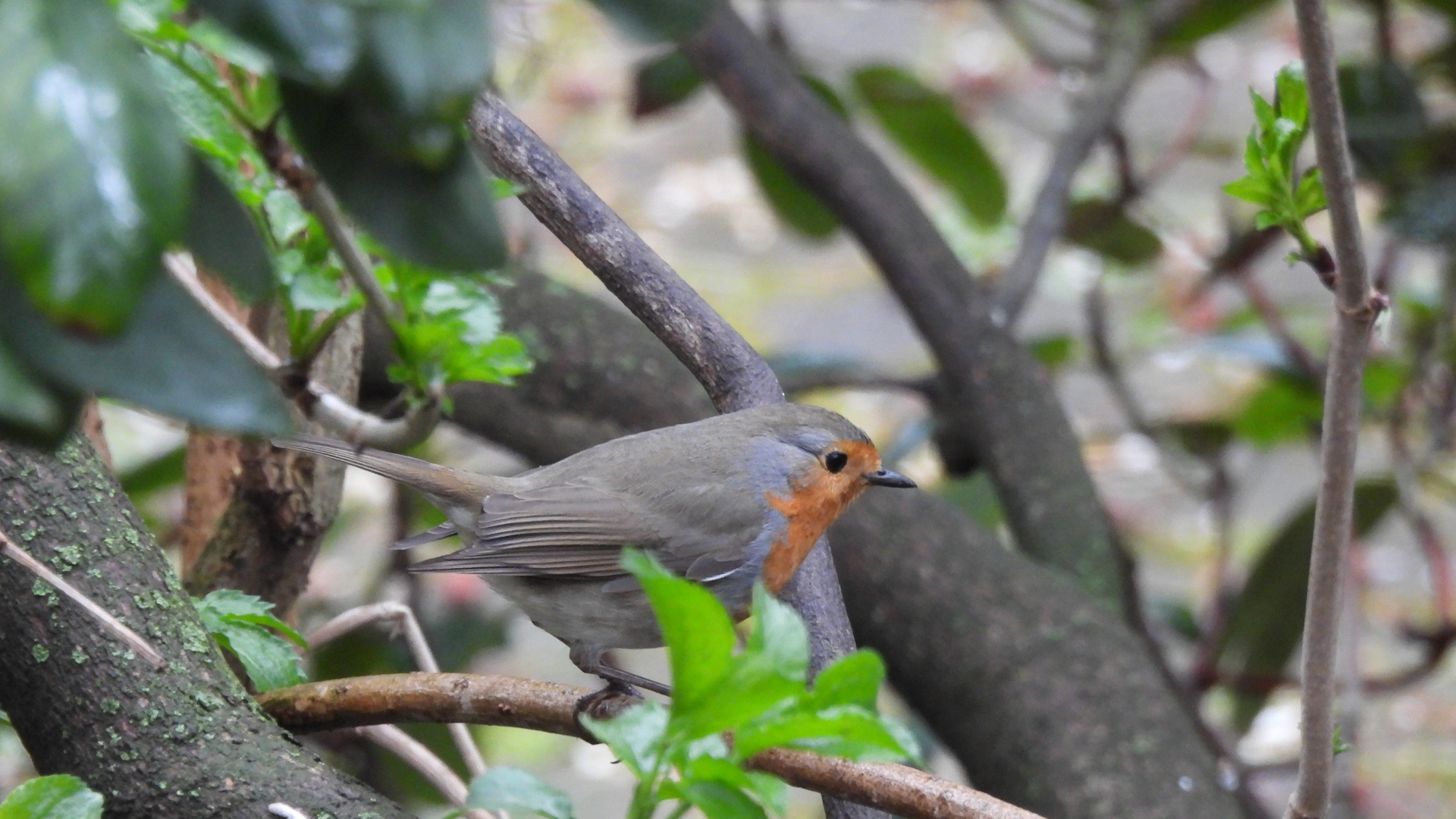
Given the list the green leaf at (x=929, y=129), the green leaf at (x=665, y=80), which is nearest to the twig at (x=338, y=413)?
the green leaf at (x=665, y=80)

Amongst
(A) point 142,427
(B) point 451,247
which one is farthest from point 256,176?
(A) point 142,427

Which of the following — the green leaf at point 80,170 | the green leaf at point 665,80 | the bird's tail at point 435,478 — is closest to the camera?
the green leaf at point 80,170

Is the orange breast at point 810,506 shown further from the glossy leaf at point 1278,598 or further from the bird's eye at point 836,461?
the glossy leaf at point 1278,598

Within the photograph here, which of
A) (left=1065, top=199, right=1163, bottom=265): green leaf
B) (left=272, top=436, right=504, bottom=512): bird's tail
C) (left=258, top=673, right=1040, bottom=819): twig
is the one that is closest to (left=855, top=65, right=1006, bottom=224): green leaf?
(left=1065, top=199, right=1163, bottom=265): green leaf

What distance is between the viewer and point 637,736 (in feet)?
2.45

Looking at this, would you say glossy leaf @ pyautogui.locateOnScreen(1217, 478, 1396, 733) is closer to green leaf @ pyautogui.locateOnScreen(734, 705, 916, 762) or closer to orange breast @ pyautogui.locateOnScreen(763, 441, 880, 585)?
orange breast @ pyautogui.locateOnScreen(763, 441, 880, 585)

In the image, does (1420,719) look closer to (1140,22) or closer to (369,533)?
(1140,22)

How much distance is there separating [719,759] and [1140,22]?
2.54 meters

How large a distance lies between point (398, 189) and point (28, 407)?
0.60 feet

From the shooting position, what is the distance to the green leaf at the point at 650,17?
61 centimetres

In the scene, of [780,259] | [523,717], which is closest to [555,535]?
[523,717]

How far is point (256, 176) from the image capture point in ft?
3.76

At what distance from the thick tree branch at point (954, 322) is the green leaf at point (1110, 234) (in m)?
0.50

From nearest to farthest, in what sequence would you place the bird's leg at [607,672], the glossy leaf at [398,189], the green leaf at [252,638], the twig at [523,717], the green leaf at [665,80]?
1. the glossy leaf at [398,189]
2. the twig at [523,717]
3. the green leaf at [252,638]
4. the bird's leg at [607,672]
5. the green leaf at [665,80]
